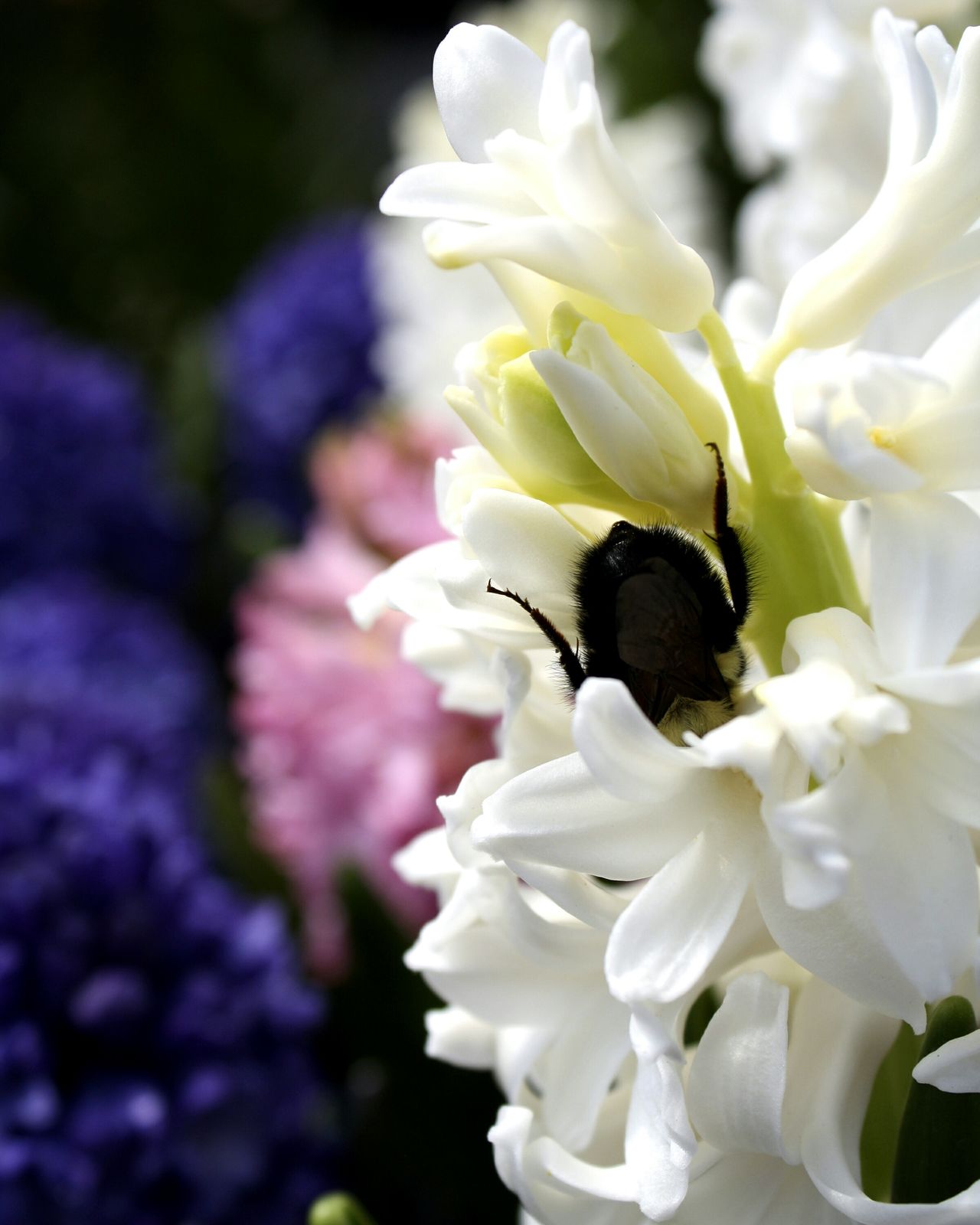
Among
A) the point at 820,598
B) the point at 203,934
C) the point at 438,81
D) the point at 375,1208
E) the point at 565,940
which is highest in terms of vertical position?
the point at 438,81

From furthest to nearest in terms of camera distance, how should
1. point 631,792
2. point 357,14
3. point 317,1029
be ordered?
point 357,14 < point 317,1029 < point 631,792

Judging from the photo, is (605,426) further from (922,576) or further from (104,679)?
(104,679)

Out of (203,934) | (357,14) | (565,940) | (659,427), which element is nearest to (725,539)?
(659,427)

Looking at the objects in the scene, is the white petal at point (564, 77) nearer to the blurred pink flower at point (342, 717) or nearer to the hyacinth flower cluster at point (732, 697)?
the hyacinth flower cluster at point (732, 697)

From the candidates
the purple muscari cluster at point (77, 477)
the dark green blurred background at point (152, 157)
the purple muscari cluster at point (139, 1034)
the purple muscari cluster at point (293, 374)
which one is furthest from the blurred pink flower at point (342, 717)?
the dark green blurred background at point (152, 157)

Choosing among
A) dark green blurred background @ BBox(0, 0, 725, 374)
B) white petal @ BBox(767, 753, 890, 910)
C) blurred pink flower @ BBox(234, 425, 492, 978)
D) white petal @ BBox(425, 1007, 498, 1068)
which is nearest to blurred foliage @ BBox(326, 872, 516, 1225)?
blurred pink flower @ BBox(234, 425, 492, 978)

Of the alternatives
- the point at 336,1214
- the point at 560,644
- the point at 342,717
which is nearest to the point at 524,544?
the point at 560,644

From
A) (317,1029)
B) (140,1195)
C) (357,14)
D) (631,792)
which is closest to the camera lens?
(631,792)

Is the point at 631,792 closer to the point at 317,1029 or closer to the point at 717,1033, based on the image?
the point at 717,1033
